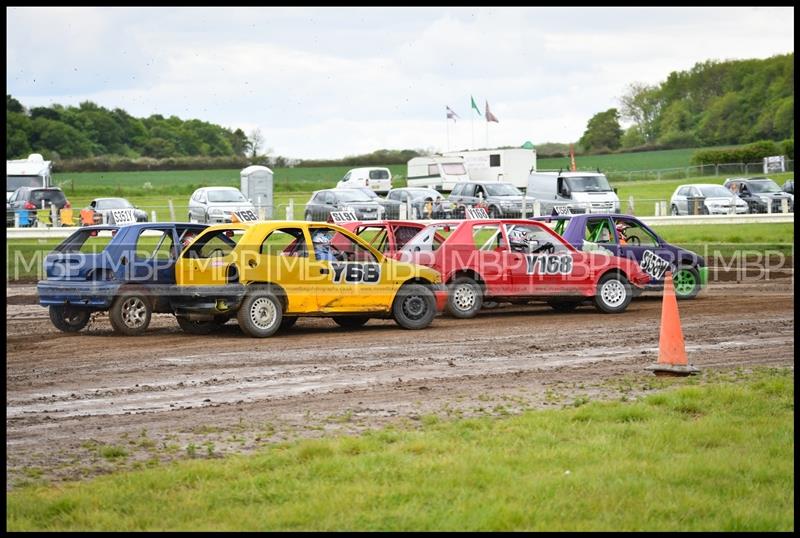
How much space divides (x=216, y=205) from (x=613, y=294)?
21.7 metres

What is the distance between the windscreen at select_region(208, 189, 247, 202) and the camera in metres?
38.9

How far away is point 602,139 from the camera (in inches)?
4759

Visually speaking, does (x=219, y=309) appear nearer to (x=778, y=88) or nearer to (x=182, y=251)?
(x=182, y=251)

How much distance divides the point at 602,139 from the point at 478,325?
10664cm

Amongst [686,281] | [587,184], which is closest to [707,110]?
[587,184]

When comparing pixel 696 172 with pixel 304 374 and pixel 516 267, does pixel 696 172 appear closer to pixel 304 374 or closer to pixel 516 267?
pixel 516 267

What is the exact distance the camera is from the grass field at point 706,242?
93.3 feet

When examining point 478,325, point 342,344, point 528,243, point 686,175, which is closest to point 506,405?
point 342,344

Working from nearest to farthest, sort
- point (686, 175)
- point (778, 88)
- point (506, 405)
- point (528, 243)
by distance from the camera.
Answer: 1. point (506, 405)
2. point (528, 243)
3. point (686, 175)
4. point (778, 88)

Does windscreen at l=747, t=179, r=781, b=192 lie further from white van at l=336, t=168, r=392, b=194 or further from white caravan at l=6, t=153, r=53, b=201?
white caravan at l=6, t=153, r=53, b=201

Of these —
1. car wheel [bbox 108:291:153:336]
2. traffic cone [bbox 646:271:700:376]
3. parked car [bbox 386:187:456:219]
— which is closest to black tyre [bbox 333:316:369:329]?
car wheel [bbox 108:291:153:336]

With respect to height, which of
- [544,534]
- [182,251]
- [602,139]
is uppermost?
[602,139]

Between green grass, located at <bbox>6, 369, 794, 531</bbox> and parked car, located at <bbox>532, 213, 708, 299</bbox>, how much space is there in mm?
9876

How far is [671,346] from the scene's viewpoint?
12219mm
